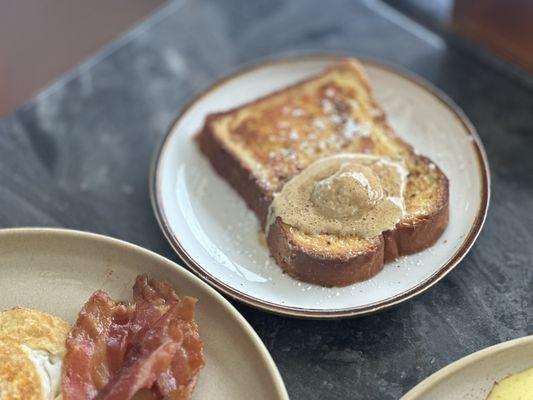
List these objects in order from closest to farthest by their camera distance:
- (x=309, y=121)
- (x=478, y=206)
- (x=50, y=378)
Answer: (x=50, y=378), (x=478, y=206), (x=309, y=121)

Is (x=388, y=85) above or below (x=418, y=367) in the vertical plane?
above

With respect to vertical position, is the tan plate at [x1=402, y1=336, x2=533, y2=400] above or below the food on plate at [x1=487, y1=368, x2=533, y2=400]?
above

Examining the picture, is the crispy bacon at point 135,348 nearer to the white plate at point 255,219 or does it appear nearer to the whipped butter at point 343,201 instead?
the white plate at point 255,219

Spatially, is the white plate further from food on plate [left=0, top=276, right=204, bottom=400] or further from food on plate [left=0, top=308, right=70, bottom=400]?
food on plate [left=0, top=308, right=70, bottom=400]

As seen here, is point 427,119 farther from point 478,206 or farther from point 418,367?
point 418,367

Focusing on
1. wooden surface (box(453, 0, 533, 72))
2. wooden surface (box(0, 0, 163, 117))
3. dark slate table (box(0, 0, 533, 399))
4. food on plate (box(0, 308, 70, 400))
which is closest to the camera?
food on plate (box(0, 308, 70, 400))

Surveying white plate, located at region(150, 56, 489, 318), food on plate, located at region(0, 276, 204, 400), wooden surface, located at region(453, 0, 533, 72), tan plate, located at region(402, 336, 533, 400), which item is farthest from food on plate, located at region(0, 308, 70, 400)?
wooden surface, located at region(453, 0, 533, 72)

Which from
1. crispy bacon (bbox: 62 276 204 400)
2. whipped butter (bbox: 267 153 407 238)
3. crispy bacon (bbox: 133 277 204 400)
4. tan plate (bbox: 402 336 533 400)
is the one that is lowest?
tan plate (bbox: 402 336 533 400)

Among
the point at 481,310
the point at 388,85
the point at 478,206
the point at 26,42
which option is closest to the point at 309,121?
the point at 388,85
